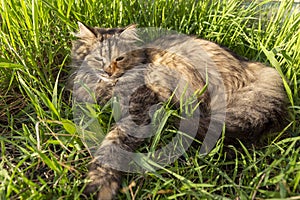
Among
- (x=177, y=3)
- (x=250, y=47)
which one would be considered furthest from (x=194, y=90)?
(x=177, y=3)

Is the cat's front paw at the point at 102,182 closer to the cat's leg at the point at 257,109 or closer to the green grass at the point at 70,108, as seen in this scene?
the green grass at the point at 70,108

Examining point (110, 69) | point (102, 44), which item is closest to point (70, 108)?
point (110, 69)

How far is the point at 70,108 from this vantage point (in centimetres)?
192

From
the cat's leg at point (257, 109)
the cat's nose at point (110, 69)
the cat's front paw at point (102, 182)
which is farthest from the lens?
the cat's nose at point (110, 69)

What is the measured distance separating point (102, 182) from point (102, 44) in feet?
2.72

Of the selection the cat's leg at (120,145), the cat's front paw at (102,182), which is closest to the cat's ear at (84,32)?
the cat's leg at (120,145)

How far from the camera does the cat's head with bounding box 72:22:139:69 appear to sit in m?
2.03

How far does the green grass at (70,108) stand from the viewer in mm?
1524

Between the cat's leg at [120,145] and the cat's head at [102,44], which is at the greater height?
the cat's head at [102,44]

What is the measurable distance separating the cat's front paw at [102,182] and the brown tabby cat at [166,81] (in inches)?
1.5

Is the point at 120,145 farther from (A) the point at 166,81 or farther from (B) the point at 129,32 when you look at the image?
(B) the point at 129,32

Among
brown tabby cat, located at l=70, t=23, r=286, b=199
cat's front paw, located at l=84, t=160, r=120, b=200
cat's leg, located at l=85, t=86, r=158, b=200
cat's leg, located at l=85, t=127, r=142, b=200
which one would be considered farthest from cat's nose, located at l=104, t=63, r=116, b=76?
cat's front paw, located at l=84, t=160, r=120, b=200

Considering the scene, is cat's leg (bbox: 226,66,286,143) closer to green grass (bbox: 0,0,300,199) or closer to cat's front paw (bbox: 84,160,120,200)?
green grass (bbox: 0,0,300,199)

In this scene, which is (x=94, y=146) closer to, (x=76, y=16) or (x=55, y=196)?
(x=55, y=196)
